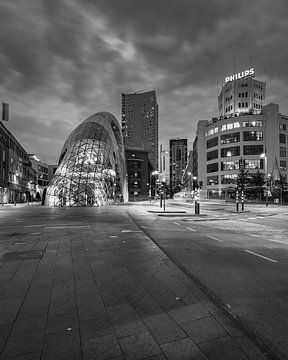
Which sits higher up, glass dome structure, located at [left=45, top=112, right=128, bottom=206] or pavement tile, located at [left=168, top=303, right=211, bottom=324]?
glass dome structure, located at [left=45, top=112, right=128, bottom=206]

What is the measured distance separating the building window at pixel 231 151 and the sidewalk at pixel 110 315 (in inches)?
3921

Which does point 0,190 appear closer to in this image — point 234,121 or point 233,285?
point 233,285

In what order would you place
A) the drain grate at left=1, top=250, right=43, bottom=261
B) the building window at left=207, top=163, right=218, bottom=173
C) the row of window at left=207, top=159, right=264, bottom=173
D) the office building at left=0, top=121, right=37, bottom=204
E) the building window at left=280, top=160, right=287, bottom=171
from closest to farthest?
1. the drain grate at left=1, top=250, right=43, bottom=261
2. the office building at left=0, top=121, right=37, bottom=204
3. the row of window at left=207, top=159, right=264, bottom=173
4. the building window at left=280, top=160, right=287, bottom=171
5. the building window at left=207, top=163, right=218, bottom=173

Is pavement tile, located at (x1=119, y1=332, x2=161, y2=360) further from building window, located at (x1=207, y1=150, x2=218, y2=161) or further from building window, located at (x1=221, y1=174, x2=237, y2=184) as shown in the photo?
building window, located at (x1=207, y1=150, x2=218, y2=161)

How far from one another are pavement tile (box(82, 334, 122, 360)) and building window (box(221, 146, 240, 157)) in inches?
4073

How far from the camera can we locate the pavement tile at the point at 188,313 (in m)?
4.49

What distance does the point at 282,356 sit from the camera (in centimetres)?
353

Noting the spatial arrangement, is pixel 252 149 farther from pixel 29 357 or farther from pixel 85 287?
pixel 29 357

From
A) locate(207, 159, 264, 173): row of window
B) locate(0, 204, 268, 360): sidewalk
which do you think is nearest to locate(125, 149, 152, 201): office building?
locate(207, 159, 264, 173): row of window

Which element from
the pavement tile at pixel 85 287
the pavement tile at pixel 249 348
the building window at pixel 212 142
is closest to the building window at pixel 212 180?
the building window at pixel 212 142

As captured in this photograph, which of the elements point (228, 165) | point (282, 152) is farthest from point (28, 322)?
point (282, 152)

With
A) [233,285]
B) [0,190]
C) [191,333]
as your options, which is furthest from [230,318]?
[0,190]

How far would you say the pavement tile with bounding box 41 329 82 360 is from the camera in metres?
3.47

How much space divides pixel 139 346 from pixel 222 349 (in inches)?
43.4
